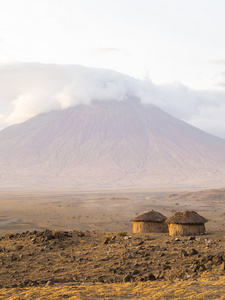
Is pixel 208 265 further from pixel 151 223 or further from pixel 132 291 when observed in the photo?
pixel 151 223

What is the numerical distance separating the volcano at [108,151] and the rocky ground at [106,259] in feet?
322

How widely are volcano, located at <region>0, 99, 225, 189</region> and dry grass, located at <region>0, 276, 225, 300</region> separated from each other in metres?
103

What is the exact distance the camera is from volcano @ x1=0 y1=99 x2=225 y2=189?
127 metres

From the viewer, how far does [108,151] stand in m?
150

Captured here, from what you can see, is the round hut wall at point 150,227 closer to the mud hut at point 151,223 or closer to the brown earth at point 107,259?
the mud hut at point 151,223

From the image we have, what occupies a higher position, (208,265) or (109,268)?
(208,265)

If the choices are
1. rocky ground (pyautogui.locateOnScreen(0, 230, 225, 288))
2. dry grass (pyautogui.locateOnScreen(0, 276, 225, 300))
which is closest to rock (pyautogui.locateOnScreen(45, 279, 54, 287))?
rocky ground (pyautogui.locateOnScreen(0, 230, 225, 288))

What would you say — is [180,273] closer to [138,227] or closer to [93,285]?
[93,285]

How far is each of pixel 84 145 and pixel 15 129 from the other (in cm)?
5044

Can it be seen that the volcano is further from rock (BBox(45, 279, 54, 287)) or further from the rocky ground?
rock (BBox(45, 279, 54, 287))

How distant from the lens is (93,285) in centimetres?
1089

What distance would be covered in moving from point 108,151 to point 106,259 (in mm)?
136940

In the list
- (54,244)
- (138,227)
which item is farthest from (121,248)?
Answer: (138,227)

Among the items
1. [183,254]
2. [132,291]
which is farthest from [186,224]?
[132,291]
